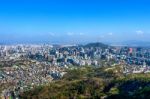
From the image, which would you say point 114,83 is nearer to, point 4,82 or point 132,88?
point 132,88

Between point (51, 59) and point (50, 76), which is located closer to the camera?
point (50, 76)

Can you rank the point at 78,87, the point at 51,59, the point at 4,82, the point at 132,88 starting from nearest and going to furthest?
1. the point at 132,88
2. the point at 78,87
3. the point at 4,82
4. the point at 51,59

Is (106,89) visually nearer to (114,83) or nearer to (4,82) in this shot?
(114,83)

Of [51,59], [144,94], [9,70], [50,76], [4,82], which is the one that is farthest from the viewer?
Answer: [51,59]

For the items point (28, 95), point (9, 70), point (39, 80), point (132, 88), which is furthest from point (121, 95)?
point (9, 70)

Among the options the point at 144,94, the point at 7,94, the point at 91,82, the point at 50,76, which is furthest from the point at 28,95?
Answer: the point at 50,76

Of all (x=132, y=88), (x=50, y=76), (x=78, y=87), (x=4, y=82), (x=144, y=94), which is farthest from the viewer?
(x=50, y=76)

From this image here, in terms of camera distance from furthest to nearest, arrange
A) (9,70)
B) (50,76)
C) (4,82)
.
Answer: (9,70), (50,76), (4,82)

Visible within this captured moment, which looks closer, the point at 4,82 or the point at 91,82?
the point at 91,82
